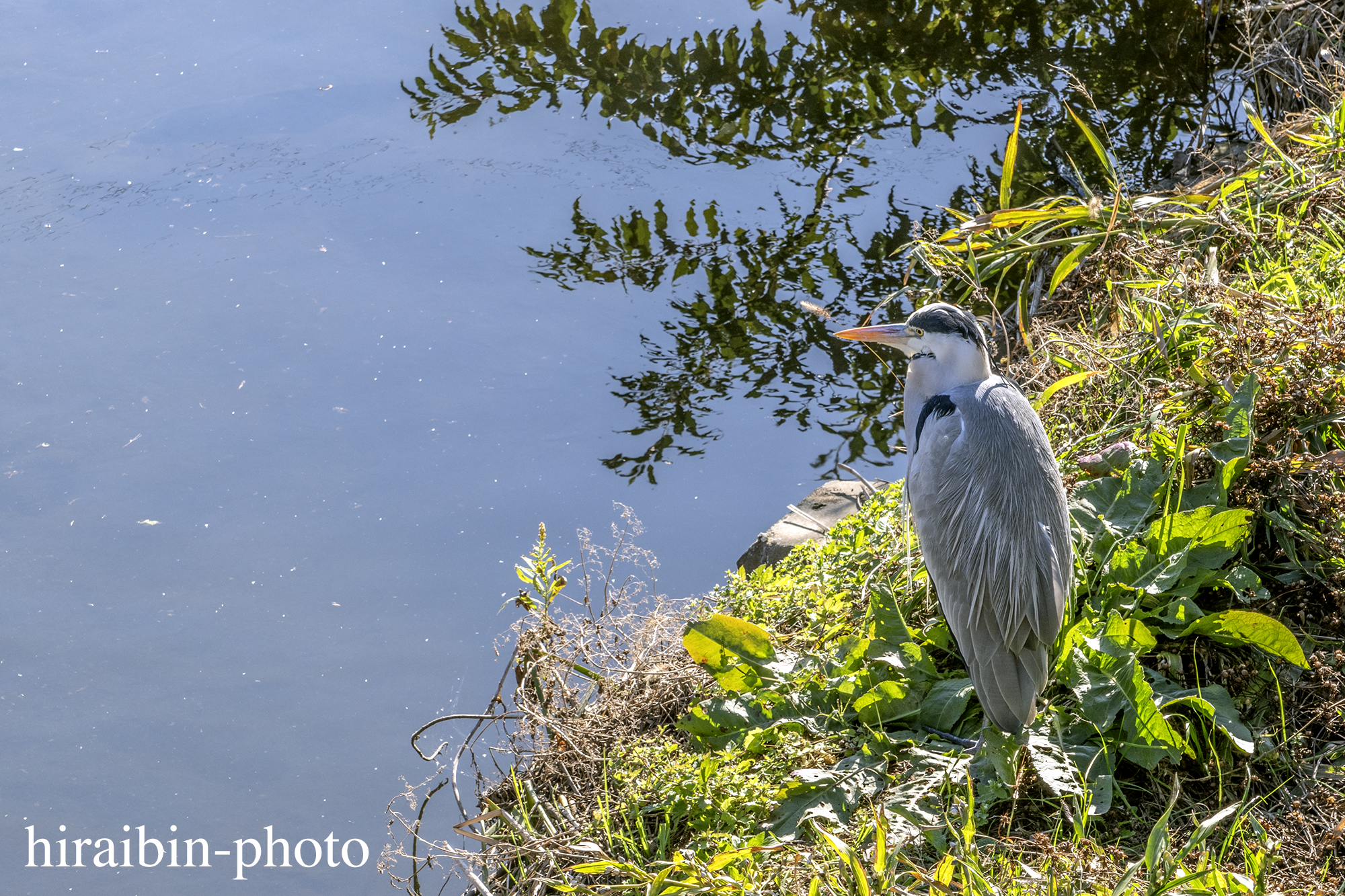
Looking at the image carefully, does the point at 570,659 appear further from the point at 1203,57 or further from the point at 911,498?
the point at 1203,57

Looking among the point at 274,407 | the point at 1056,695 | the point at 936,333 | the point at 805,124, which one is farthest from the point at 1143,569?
the point at 805,124

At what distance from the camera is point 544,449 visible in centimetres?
388

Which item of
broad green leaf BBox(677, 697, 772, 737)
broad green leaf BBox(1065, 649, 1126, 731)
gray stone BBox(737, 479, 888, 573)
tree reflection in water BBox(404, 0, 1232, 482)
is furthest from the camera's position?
tree reflection in water BBox(404, 0, 1232, 482)

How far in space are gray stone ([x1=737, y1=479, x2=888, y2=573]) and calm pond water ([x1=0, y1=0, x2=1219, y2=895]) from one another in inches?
7.1

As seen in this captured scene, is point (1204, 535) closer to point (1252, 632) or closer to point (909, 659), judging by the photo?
point (1252, 632)

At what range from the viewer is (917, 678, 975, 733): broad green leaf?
2.39 m

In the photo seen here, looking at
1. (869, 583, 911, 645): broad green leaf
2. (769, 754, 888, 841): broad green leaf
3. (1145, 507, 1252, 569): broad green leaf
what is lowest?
(769, 754, 888, 841): broad green leaf

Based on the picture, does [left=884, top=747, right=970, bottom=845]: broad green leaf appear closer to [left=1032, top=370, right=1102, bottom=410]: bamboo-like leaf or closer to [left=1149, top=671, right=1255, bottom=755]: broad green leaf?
[left=1149, top=671, right=1255, bottom=755]: broad green leaf

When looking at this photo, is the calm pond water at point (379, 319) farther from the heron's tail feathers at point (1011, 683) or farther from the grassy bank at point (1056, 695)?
the heron's tail feathers at point (1011, 683)

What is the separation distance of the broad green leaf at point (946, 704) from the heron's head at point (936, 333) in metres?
0.79

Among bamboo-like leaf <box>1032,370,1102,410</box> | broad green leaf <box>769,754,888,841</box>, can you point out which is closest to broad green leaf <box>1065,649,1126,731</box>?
broad green leaf <box>769,754,888,841</box>

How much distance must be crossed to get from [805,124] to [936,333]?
10.4 ft

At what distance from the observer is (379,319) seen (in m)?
4.31

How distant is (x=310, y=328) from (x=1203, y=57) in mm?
4949
